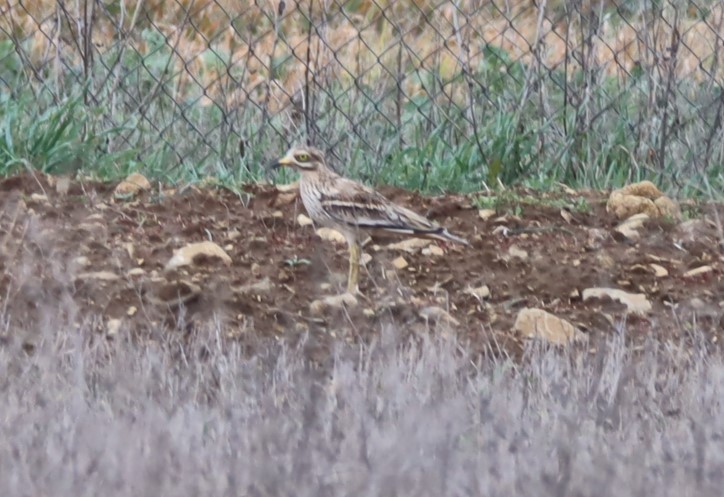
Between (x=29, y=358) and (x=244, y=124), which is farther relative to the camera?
(x=244, y=124)

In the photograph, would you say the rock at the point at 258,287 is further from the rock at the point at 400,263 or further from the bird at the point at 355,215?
the rock at the point at 400,263

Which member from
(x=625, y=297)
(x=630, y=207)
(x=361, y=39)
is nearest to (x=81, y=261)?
(x=625, y=297)

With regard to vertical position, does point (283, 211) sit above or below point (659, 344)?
above

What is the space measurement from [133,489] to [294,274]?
7.79 ft

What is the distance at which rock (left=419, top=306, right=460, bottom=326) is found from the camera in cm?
482

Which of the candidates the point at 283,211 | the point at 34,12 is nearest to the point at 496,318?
the point at 283,211

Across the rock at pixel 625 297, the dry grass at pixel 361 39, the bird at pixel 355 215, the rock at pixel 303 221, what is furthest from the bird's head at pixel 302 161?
the dry grass at pixel 361 39

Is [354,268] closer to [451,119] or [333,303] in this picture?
[333,303]

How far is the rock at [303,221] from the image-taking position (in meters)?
5.70

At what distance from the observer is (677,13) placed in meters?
6.74

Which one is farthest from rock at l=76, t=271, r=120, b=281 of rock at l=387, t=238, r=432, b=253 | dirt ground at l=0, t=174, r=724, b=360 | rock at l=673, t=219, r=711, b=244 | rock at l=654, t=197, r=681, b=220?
rock at l=654, t=197, r=681, b=220

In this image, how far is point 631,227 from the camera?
5793 mm

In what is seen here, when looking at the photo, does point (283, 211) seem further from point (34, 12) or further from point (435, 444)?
point (34, 12)

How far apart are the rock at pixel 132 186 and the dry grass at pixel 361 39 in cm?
83
